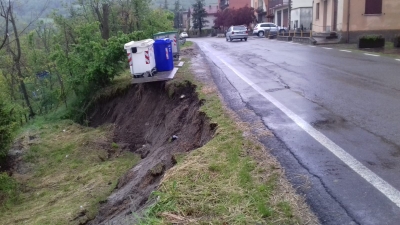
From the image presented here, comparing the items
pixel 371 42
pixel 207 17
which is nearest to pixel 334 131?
pixel 371 42

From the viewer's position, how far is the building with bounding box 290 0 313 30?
1826 inches

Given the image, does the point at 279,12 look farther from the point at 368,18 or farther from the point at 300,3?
the point at 368,18

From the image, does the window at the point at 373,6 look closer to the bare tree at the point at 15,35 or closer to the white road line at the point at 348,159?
the bare tree at the point at 15,35

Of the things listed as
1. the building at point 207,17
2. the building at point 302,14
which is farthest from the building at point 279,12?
the building at point 207,17

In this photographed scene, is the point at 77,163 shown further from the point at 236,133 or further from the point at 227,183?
the point at 227,183

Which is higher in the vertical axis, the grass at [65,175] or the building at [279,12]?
the building at [279,12]

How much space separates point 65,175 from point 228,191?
8021mm

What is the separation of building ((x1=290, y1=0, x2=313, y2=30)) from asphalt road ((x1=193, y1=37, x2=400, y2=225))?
33.9 meters

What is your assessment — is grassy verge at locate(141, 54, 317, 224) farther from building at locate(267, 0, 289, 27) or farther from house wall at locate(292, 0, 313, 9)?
building at locate(267, 0, 289, 27)

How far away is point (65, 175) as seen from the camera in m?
11.5

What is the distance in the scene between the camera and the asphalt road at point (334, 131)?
14.5ft

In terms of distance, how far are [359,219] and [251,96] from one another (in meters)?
6.40

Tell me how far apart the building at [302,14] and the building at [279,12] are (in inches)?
308

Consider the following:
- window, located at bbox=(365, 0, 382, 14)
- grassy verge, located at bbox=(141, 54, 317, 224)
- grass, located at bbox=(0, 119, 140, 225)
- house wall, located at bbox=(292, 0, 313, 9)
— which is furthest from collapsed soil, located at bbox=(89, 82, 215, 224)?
house wall, located at bbox=(292, 0, 313, 9)
